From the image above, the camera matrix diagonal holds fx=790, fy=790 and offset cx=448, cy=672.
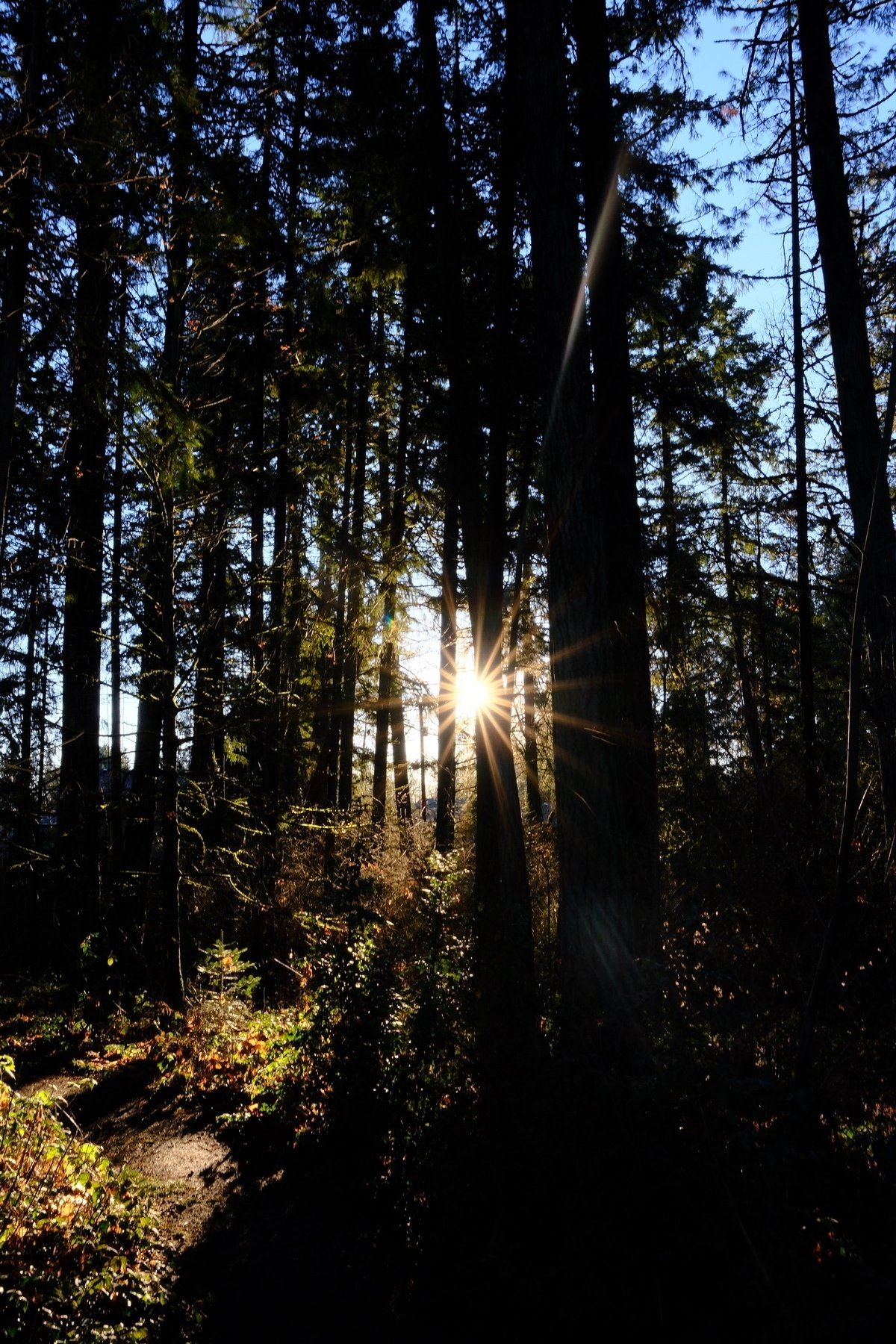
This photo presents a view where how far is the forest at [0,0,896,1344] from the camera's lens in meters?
4.17

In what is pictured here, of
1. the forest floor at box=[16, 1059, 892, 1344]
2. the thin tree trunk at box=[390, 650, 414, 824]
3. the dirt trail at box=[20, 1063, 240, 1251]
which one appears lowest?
the dirt trail at box=[20, 1063, 240, 1251]

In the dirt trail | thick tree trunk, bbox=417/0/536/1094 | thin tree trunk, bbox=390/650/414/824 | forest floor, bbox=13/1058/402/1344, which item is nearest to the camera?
forest floor, bbox=13/1058/402/1344

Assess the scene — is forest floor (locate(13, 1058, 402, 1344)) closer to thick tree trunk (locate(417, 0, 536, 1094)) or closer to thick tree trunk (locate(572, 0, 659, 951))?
thick tree trunk (locate(417, 0, 536, 1094))

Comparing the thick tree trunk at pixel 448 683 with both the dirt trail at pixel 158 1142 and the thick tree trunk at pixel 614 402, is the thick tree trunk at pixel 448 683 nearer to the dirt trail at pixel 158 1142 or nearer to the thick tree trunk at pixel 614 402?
the thick tree trunk at pixel 614 402

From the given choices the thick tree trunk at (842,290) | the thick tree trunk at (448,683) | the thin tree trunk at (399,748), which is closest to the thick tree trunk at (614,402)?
the thick tree trunk at (842,290)

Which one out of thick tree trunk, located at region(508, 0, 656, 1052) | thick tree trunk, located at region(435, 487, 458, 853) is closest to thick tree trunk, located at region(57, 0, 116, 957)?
thick tree trunk, located at region(508, 0, 656, 1052)

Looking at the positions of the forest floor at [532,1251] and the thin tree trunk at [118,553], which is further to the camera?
the thin tree trunk at [118,553]

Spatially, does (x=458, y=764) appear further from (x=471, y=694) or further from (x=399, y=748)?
(x=399, y=748)

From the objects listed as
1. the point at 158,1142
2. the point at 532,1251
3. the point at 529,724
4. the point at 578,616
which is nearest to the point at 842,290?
the point at 578,616

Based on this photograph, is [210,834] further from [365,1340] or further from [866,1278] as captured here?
[866,1278]

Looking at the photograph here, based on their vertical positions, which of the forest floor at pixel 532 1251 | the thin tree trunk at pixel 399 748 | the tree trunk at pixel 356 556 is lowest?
the forest floor at pixel 532 1251

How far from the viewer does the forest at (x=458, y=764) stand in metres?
4.17

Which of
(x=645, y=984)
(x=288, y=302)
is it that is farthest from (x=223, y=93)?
(x=645, y=984)

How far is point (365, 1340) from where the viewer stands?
4059mm
